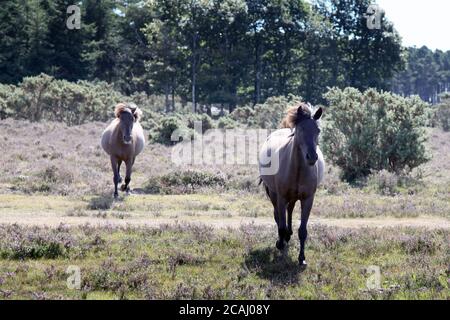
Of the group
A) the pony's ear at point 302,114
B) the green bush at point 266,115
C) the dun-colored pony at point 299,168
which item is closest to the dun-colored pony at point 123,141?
the dun-colored pony at point 299,168

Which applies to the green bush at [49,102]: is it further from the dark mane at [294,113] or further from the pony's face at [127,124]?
the dark mane at [294,113]

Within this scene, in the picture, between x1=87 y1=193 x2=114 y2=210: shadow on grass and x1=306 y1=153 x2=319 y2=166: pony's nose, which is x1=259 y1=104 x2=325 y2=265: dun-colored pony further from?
x1=87 y1=193 x2=114 y2=210: shadow on grass

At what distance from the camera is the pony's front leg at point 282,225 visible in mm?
9570

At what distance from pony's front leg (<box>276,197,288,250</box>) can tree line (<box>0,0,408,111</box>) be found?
45.9m

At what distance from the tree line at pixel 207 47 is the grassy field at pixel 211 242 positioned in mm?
38817

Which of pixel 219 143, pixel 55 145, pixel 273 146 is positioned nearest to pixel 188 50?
pixel 219 143

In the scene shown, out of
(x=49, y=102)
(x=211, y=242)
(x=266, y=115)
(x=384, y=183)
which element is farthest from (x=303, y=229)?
(x=49, y=102)

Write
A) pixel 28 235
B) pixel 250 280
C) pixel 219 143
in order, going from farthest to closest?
pixel 219 143 < pixel 28 235 < pixel 250 280

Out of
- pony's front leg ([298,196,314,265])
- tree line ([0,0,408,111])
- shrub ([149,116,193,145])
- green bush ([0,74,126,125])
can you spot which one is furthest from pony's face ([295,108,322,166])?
tree line ([0,0,408,111])

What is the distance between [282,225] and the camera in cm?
967

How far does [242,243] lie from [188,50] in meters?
48.8

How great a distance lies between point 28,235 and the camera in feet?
32.5
